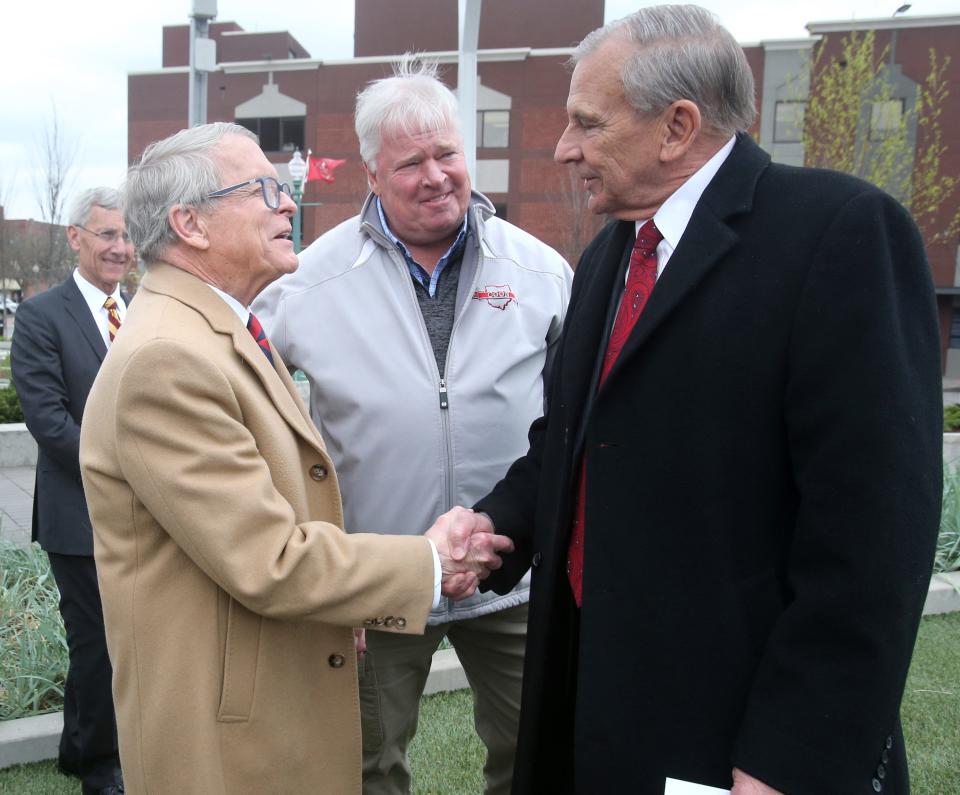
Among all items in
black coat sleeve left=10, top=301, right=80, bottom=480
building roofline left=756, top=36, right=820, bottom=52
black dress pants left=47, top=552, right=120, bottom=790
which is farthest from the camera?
building roofline left=756, top=36, right=820, bottom=52

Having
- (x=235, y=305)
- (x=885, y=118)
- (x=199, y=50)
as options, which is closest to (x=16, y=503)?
(x=199, y=50)

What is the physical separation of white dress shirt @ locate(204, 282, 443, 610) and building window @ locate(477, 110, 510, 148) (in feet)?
102

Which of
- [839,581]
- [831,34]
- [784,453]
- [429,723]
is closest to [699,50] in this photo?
[784,453]

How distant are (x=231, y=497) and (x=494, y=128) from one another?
1265 inches

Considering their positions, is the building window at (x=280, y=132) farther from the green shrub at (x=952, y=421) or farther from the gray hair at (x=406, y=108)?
the gray hair at (x=406, y=108)

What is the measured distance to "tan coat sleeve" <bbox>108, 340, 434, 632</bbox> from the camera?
1867 millimetres

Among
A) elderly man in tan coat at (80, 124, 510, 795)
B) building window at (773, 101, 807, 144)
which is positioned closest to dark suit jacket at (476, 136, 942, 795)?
elderly man in tan coat at (80, 124, 510, 795)

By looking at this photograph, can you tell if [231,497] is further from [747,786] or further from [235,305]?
[747,786]

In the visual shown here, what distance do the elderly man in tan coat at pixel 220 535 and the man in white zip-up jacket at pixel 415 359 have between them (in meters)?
0.51

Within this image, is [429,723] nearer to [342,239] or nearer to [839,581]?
[342,239]

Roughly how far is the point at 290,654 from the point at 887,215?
1.65m

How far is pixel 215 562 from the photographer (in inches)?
74.9

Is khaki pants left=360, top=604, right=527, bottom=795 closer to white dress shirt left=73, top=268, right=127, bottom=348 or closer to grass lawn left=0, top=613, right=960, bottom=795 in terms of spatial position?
grass lawn left=0, top=613, right=960, bottom=795

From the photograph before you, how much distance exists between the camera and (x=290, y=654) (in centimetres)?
214
